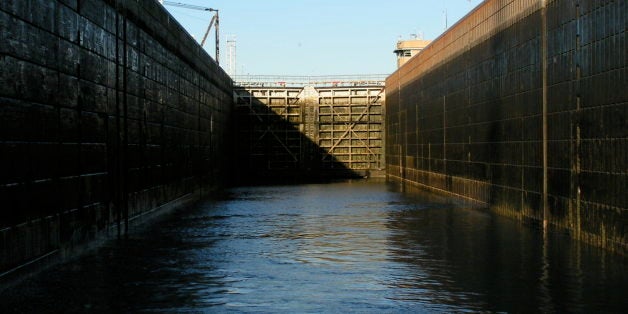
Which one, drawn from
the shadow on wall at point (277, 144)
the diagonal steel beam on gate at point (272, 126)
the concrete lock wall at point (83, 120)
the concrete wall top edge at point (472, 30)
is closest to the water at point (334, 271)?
the concrete lock wall at point (83, 120)

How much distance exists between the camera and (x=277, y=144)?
4781 cm

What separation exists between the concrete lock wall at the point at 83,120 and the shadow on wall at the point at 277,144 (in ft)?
63.7

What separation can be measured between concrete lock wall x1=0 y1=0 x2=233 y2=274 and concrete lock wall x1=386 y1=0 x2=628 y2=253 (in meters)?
10.0

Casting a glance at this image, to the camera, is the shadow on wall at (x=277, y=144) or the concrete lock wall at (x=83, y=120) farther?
the shadow on wall at (x=277, y=144)

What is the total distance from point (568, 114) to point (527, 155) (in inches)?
131

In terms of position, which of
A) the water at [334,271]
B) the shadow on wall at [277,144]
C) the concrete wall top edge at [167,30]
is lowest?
the water at [334,271]

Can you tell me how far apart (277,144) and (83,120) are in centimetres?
3264

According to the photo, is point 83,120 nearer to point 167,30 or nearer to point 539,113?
point 539,113

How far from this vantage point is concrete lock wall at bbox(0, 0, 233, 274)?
11.6 meters

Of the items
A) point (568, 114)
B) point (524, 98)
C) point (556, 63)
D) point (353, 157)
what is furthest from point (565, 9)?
point (353, 157)

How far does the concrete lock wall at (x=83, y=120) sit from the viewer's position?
11586 mm

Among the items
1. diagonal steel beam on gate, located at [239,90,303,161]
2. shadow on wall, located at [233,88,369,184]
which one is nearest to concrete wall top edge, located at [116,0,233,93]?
diagonal steel beam on gate, located at [239,90,303,161]

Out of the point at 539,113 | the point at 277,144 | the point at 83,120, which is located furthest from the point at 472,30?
the point at 277,144

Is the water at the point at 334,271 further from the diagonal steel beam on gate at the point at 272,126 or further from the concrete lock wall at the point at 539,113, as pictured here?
the diagonal steel beam on gate at the point at 272,126
